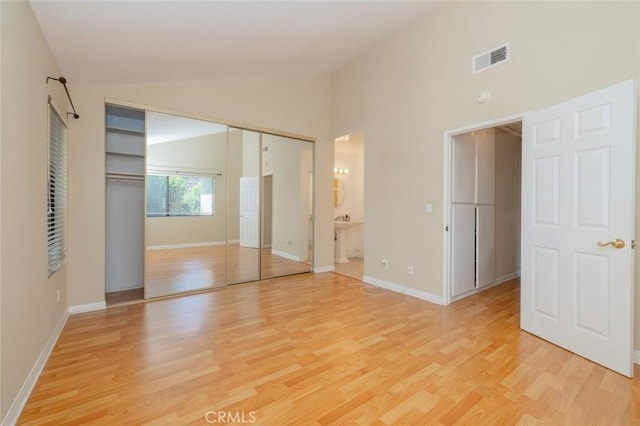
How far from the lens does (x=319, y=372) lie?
6.81 ft

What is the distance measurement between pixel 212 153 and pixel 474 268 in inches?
165

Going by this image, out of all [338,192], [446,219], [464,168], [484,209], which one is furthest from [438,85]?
→ [338,192]

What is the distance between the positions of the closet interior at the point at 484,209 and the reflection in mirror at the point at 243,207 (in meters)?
2.94

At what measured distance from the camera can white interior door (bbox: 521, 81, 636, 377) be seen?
2.08m

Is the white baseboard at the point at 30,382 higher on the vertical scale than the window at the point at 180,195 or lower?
lower

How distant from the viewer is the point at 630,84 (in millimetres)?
2033

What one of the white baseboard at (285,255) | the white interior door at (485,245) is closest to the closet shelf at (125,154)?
the white baseboard at (285,255)

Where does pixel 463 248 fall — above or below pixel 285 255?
above

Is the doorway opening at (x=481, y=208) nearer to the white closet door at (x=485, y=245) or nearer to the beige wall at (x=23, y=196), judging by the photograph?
the white closet door at (x=485, y=245)

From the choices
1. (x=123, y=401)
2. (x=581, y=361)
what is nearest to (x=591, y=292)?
(x=581, y=361)

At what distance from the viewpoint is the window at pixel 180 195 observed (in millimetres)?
3824

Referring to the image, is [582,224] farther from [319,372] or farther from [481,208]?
[319,372]

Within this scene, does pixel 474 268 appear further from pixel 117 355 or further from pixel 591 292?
pixel 117 355

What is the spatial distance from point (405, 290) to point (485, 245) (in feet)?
4.50
